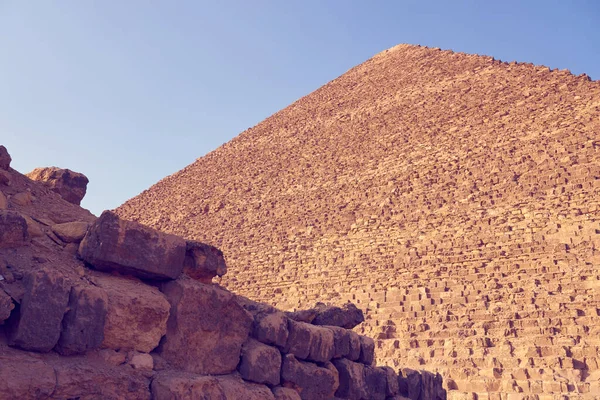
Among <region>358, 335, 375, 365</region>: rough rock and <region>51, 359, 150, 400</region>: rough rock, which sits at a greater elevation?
<region>358, 335, 375, 365</region>: rough rock

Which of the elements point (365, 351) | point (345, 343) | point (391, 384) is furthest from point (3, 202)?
point (391, 384)

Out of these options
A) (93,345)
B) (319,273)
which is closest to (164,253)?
(93,345)

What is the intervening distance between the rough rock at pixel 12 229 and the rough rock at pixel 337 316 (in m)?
1.95

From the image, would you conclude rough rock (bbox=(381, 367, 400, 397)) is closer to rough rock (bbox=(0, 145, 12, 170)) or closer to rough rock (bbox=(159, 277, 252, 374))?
rough rock (bbox=(159, 277, 252, 374))

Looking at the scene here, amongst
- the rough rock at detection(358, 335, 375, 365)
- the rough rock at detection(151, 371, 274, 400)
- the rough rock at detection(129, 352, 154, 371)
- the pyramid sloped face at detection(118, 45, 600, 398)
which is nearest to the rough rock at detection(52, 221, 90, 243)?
the rough rock at detection(129, 352, 154, 371)

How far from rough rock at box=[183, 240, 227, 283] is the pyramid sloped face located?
27.3 feet

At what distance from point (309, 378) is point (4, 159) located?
185 cm

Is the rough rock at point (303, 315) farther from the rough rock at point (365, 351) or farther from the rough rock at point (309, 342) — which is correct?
the rough rock at point (365, 351)

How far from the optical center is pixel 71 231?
3008 mm

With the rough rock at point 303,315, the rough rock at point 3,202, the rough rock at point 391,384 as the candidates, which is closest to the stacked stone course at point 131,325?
the rough rock at point 3,202

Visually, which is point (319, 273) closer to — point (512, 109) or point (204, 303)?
point (512, 109)

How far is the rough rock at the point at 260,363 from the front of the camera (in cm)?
322

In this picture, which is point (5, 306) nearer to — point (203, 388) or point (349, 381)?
point (203, 388)

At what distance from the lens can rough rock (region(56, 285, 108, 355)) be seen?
2547 millimetres
